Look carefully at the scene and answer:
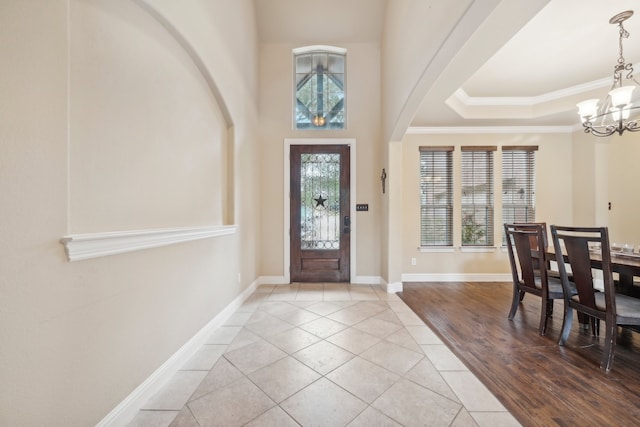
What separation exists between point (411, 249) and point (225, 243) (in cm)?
319

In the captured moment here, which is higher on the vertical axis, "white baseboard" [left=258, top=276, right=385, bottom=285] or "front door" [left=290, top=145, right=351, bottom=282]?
"front door" [left=290, top=145, right=351, bottom=282]

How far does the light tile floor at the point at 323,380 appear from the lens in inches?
55.7

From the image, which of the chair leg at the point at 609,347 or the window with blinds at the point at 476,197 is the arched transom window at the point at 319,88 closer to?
the window with blinds at the point at 476,197

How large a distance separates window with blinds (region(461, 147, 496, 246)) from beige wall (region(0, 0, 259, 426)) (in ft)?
14.0

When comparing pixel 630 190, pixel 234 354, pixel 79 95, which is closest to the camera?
pixel 79 95

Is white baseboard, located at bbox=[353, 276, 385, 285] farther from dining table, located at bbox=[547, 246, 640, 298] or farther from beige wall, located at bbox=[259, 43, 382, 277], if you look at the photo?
dining table, located at bbox=[547, 246, 640, 298]

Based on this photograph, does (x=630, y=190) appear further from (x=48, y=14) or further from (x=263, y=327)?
(x=48, y=14)

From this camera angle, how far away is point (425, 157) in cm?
448

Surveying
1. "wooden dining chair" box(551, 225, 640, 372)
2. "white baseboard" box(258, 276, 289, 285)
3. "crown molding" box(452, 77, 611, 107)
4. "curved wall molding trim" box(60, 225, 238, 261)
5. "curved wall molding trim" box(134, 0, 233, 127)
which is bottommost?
"white baseboard" box(258, 276, 289, 285)

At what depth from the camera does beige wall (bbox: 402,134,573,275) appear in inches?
173

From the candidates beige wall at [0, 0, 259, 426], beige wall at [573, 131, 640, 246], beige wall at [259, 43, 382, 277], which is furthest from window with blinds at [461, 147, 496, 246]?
beige wall at [0, 0, 259, 426]

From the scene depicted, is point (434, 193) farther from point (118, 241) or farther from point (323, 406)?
point (118, 241)

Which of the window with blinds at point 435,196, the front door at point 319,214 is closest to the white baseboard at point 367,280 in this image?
the front door at point 319,214

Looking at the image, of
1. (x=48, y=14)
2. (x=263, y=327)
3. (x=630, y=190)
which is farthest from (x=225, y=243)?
(x=630, y=190)
